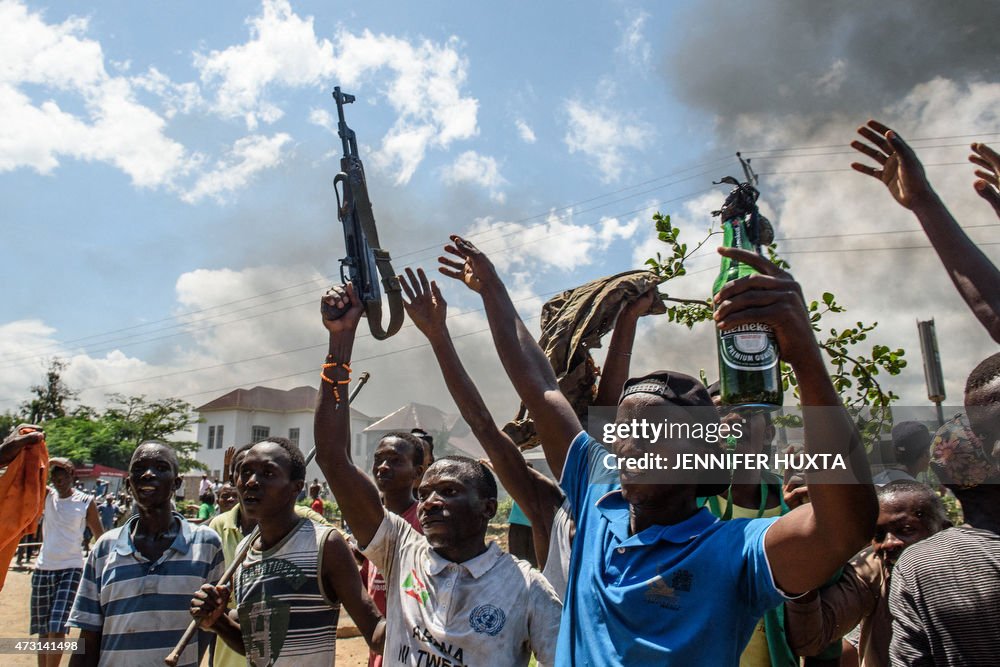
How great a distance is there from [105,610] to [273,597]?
1146mm

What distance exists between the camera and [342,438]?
9.82ft

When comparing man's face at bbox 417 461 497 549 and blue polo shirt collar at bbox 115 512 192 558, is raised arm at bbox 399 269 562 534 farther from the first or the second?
blue polo shirt collar at bbox 115 512 192 558

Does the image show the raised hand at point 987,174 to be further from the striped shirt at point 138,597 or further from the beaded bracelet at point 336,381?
the striped shirt at point 138,597

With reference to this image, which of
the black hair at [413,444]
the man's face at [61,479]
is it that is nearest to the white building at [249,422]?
the man's face at [61,479]

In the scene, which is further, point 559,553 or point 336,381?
point 336,381

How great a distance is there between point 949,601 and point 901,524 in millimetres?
835

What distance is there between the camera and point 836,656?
292cm

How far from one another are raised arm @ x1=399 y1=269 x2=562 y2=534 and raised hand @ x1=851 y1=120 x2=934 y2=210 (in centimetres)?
164

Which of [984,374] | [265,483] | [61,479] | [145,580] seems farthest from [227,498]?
[984,374]

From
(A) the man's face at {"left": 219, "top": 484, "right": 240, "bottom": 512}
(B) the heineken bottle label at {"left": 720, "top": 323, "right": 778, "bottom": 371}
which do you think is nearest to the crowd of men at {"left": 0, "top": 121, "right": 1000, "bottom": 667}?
(B) the heineken bottle label at {"left": 720, "top": 323, "right": 778, "bottom": 371}

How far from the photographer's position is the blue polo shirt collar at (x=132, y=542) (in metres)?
3.66

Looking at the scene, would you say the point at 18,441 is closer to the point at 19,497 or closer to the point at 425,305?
the point at 19,497

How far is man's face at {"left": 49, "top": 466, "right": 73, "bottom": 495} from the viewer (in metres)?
8.03

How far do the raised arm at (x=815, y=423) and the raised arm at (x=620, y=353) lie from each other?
5.41ft
